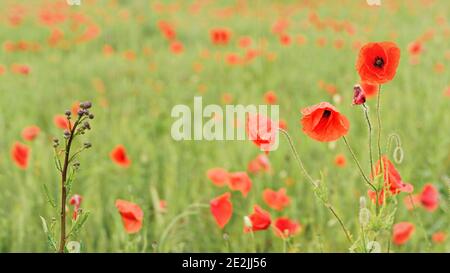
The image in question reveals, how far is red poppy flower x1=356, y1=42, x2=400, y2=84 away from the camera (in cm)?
94

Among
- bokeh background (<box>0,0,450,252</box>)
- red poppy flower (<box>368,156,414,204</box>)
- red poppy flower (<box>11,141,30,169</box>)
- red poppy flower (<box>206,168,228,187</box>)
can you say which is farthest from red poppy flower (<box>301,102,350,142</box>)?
red poppy flower (<box>11,141,30,169</box>)

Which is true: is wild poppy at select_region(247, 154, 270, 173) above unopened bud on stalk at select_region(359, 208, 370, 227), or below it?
above

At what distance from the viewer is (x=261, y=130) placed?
96 centimetres

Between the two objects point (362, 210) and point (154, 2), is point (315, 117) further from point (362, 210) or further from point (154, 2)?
point (154, 2)

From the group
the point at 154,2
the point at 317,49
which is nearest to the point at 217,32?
the point at 317,49

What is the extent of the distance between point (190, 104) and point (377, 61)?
6.66 feet

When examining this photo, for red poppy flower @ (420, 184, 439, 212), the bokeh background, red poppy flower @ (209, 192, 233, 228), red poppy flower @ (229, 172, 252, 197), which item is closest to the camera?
red poppy flower @ (209, 192, 233, 228)

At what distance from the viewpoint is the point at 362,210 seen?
98cm

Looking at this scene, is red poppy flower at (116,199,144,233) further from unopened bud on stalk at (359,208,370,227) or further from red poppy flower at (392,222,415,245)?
red poppy flower at (392,222,415,245)

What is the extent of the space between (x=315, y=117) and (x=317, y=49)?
3.01m

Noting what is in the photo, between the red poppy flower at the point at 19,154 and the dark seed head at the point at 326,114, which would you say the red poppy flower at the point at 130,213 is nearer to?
the dark seed head at the point at 326,114

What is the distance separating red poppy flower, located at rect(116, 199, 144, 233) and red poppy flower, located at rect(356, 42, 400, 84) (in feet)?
1.46

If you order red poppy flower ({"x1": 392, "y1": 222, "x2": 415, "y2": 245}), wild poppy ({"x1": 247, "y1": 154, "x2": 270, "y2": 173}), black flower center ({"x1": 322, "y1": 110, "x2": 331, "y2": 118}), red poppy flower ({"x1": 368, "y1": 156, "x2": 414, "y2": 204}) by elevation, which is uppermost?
black flower center ({"x1": 322, "y1": 110, "x2": 331, "y2": 118})

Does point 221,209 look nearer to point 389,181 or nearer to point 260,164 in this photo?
point 389,181
